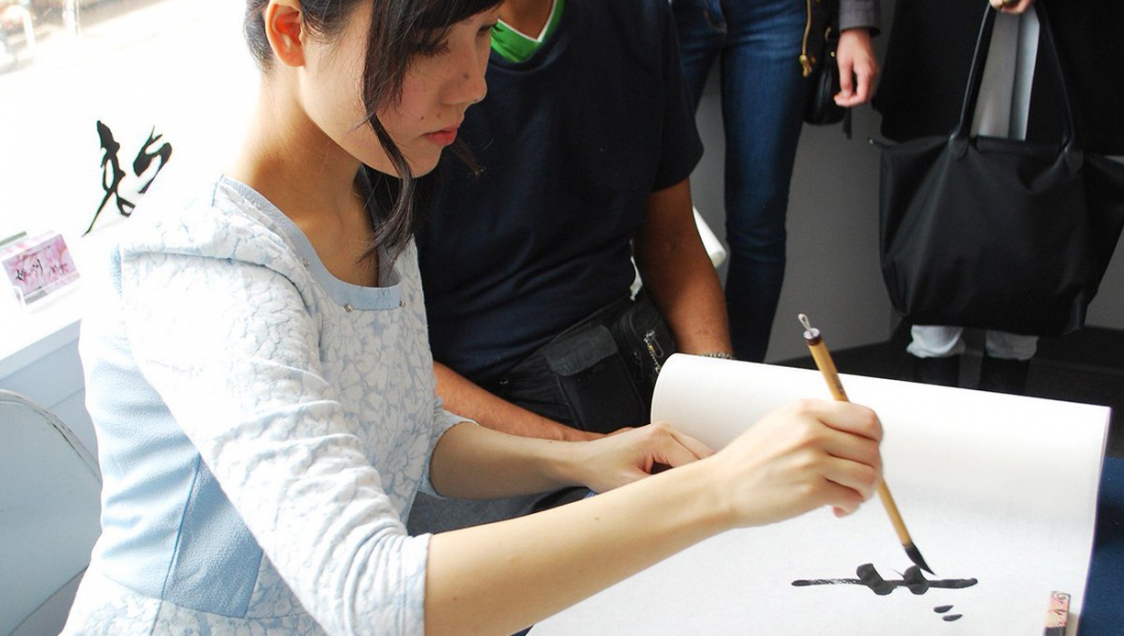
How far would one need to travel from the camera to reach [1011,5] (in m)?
1.53

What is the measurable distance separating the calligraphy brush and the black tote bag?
975 millimetres

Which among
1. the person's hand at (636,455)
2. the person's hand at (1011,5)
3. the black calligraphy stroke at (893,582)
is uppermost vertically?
the person's hand at (1011,5)

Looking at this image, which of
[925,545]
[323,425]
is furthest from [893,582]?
[323,425]

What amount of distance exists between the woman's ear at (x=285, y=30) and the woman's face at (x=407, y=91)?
0.03 feet

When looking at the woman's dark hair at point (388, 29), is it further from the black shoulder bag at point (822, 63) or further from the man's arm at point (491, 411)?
the black shoulder bag at point (822, 63)

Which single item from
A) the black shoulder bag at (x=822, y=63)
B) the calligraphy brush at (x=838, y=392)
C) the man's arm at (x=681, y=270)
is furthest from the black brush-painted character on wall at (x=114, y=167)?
the calligraphy brush at (x=838, y=392)

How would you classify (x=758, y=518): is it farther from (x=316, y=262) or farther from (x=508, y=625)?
(x=316, y=262)

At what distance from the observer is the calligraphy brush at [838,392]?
634mm

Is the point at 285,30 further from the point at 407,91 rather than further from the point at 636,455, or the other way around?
the point at 636,455

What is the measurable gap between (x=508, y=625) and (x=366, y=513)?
11 centimetres

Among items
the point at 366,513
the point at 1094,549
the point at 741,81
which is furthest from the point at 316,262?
the point at 741,81

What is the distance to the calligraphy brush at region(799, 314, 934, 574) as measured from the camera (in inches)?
25.0

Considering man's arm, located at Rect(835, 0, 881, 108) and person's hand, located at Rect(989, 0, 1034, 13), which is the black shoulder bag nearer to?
man's arm, located at Rect(835, 0, 881, 108)

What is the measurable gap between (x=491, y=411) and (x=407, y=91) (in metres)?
0.49
